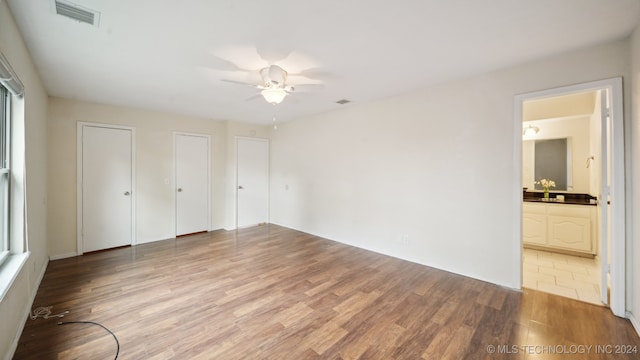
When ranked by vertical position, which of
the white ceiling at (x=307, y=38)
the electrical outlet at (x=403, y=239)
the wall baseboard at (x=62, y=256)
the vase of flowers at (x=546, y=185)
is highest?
the white ceiling at (x=307, y=38)

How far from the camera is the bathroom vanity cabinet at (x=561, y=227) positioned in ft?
12.0

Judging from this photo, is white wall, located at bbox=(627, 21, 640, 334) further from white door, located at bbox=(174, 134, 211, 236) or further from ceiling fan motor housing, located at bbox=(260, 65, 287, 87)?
white door, located at bbox=(174, 134, 211, 236)

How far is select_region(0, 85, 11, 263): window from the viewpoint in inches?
77.6

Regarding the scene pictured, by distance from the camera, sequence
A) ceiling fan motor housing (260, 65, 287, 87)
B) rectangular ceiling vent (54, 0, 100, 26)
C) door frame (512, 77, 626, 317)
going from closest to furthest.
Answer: rectangular ceiling vent (54, 0, 100, 26) → door frame (512, 77, 626, 317) → ceiling fan motor housing (260, 65, 287, 87)

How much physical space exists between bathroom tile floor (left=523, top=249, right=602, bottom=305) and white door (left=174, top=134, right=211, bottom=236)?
555cm

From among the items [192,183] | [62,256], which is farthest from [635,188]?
[62,256]

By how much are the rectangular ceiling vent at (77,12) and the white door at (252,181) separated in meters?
3.79

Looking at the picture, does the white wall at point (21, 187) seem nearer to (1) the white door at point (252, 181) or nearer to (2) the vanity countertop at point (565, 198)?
(1) the white door at point (252, 181)

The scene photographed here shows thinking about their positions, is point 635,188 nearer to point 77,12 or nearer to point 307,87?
point 307,87

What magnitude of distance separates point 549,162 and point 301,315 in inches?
199

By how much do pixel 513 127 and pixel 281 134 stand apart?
14.5 feet

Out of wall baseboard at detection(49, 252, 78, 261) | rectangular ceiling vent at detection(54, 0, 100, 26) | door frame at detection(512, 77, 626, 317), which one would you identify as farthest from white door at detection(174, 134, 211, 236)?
door frame at detection(512, 77, 626, 317)

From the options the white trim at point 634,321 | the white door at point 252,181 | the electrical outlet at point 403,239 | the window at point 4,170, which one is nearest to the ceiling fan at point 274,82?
the window at point 4,170

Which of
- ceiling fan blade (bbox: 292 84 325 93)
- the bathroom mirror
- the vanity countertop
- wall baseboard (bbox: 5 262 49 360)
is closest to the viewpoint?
wall baseboard (bbox: 5 262 49 360)
